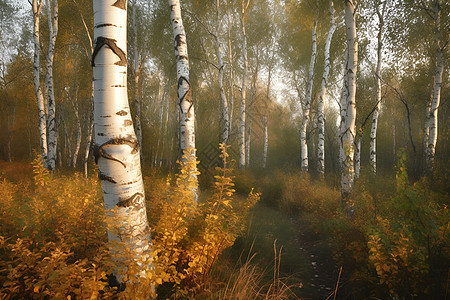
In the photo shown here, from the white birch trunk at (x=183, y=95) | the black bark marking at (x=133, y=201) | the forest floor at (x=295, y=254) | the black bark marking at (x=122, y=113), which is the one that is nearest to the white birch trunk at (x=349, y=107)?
the forest floor at (x=295, y=254)

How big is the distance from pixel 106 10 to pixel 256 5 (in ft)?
53.3

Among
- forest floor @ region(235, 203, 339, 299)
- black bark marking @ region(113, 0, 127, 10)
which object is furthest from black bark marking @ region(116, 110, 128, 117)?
forest floor @ region(235, 203, 339, 299)

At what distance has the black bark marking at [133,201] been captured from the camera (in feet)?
7.09

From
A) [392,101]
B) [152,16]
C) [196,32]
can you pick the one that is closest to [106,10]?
[196,32]

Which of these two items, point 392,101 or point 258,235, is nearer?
point 258,235

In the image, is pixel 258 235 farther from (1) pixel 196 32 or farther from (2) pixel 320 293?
(1) pixel 196 32

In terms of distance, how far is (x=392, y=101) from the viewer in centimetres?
2178

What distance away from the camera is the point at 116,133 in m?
2.18

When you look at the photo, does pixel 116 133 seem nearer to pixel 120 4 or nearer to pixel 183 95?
pixel 120 4

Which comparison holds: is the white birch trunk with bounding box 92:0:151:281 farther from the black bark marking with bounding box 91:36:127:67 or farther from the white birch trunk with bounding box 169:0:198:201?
the white birch trunk with bounding box 169:0:198:201

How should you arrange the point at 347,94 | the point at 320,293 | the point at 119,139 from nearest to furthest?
the point at 119,139 → the point at 320,293 → the point at 347,94

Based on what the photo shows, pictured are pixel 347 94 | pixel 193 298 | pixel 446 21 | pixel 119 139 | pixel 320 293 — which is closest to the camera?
pixel 119 139

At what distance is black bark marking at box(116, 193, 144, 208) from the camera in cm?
216

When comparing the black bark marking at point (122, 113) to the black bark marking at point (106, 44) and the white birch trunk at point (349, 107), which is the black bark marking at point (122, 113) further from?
the white birch trunk at point (349, 107)
